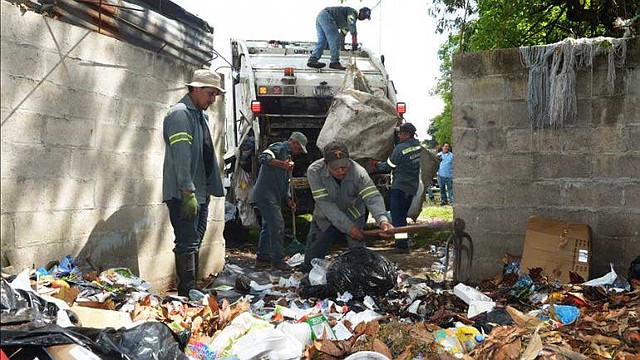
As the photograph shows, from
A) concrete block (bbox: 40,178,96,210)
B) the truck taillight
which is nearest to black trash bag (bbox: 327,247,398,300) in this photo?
concrete block (bbox: 40,178,96,210)

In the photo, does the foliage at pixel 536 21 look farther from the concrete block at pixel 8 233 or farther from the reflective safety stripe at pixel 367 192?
the concrete block at pixel 8 233

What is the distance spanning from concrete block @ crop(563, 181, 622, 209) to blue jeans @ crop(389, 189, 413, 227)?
9.44 ft

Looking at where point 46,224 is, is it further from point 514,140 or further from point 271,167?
point 514,140

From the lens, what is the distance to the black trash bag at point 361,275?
4867 mm

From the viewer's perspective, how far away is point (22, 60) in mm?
3912

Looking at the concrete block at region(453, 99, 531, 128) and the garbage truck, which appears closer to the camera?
the concrete block at region(453, 99, 531, 128)

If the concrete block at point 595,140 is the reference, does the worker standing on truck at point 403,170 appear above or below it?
below

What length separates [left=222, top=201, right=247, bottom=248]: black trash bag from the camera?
8648 millimetres

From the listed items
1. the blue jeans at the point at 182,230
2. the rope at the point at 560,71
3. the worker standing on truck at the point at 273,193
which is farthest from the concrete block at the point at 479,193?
the blue jeans at the point at 182,230

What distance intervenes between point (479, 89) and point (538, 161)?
0.81 meters

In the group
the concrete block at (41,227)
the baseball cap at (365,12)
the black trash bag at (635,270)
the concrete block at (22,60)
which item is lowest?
the black trash bag at (635,270)

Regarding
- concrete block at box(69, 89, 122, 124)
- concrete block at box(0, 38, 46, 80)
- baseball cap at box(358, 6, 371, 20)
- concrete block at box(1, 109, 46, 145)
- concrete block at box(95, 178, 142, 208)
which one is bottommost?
concrete block at box(95, 178, 142, 208)

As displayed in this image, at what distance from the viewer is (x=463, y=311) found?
4602 mm

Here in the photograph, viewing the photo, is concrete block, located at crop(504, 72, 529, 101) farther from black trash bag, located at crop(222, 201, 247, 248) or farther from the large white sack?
black trash bag, located at crop(222, 201, 247, 248)
